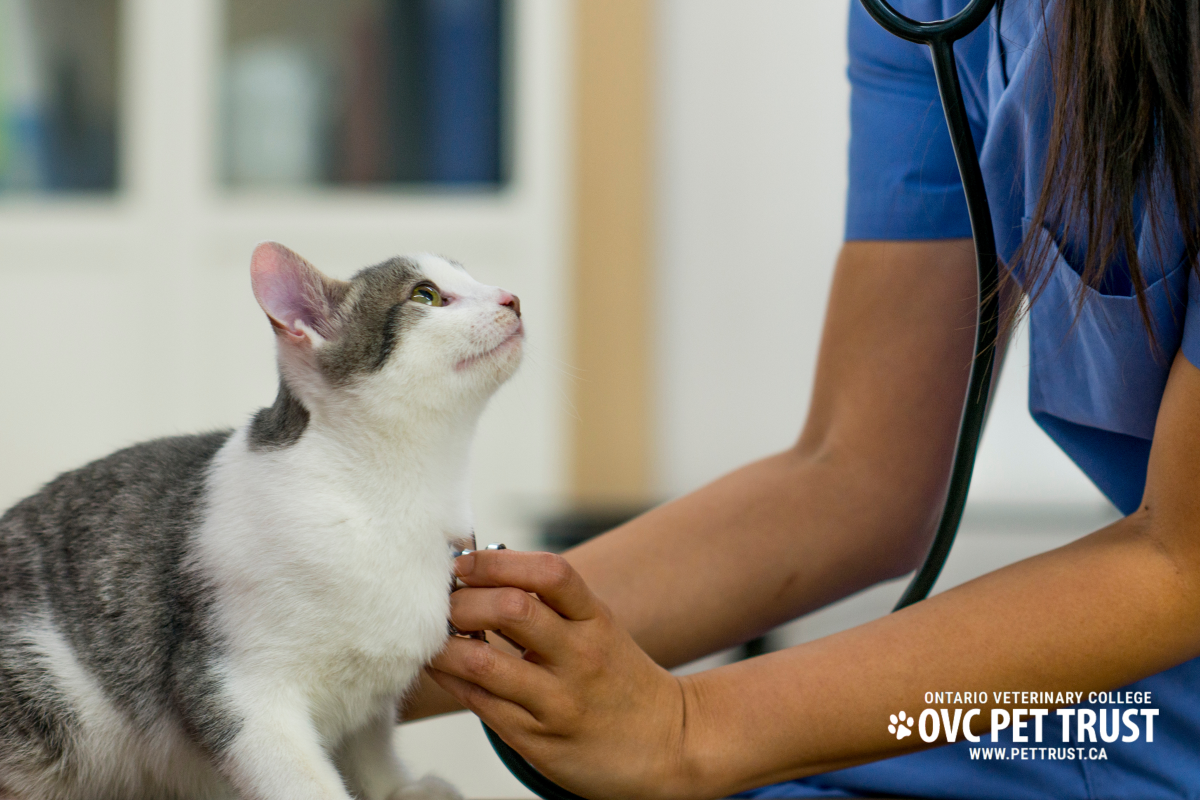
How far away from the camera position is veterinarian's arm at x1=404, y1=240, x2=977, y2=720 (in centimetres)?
76

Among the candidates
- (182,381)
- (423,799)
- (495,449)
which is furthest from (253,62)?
(423,799)

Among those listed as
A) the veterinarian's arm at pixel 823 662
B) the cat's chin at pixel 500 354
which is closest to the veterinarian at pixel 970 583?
the veterinarian's arm at pixel 823 662

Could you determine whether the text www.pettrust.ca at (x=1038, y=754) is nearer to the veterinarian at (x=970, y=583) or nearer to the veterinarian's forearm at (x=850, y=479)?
the veterinarian at (x=970, y=583)

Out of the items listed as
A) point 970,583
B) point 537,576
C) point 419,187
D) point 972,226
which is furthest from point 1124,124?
point 419,187

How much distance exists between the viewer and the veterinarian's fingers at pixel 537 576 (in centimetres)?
52

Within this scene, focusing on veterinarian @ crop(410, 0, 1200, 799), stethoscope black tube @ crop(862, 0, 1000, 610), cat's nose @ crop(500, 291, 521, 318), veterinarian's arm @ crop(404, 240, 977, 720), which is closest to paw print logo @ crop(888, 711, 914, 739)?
veterinarian @ crop(410, 0, 1200, 799)

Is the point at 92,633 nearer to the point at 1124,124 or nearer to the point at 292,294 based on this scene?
the point at 292,294

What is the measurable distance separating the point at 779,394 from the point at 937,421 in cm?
165

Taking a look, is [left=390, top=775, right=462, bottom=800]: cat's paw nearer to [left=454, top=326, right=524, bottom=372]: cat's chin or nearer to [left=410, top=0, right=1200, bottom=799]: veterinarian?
[left=410, top=0, right=1200, bottom=799]: veterinarian

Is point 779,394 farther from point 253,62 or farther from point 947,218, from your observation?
point 947,218

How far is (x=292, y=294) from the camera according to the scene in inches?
22.3

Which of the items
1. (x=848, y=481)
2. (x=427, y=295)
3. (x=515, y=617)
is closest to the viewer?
(x=515, y=617)

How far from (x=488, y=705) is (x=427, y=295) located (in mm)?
249

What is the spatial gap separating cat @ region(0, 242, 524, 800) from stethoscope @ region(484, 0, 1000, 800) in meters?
0.10
